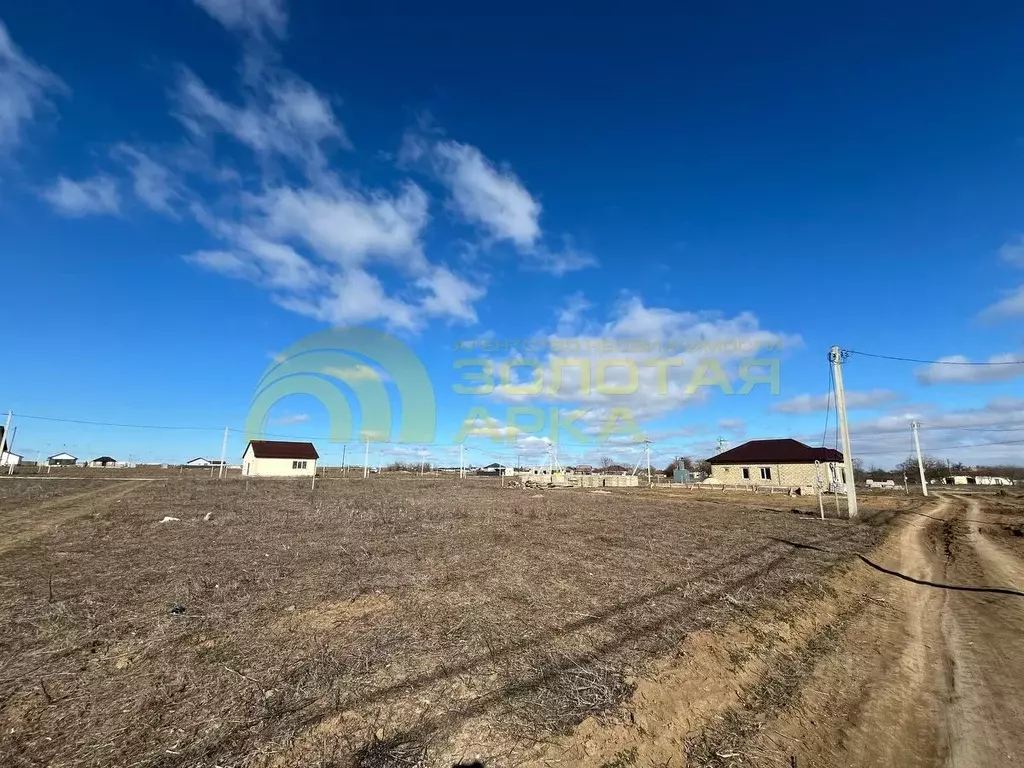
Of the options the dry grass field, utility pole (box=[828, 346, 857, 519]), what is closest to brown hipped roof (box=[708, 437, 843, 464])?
utility pole (box=[828, 346, 857, 519])

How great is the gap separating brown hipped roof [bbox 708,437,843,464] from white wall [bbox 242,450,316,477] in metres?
56.9

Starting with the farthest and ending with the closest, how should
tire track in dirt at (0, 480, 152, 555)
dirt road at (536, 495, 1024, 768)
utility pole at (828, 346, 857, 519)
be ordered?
utility pole at (828, 346, 857, 519), tire track in dirt at (0, 480, 152, 555), dirt road at (536, 495, 1024, 768)

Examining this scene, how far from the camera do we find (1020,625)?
281 inches

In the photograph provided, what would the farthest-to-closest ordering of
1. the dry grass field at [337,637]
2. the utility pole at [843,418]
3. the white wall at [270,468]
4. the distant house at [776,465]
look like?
the white wall at [270,468] < the distant house at [776,465] < the utility pole at [843,418] < the dry grass field at [337,637]

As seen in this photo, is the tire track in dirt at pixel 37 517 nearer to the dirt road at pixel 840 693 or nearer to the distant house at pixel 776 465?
the dirt road at pixel 840 693

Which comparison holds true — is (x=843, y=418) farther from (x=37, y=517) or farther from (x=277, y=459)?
(x=277, y=459)

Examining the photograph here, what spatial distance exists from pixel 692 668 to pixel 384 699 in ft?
11.6

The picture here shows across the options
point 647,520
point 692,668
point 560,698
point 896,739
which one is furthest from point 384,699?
point 647,520

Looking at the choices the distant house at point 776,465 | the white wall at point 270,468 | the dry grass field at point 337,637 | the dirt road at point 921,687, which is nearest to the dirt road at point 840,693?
the dirt road at point 921,687

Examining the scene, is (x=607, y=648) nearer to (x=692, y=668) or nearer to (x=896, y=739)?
(x=692, y=668)

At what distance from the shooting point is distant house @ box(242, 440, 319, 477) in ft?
199

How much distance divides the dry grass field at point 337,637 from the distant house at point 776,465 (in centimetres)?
4404

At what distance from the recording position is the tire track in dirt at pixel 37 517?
1221cm

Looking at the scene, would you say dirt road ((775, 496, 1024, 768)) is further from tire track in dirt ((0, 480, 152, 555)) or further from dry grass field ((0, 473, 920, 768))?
tire track in dirt ((0, 480, 152, 555))
